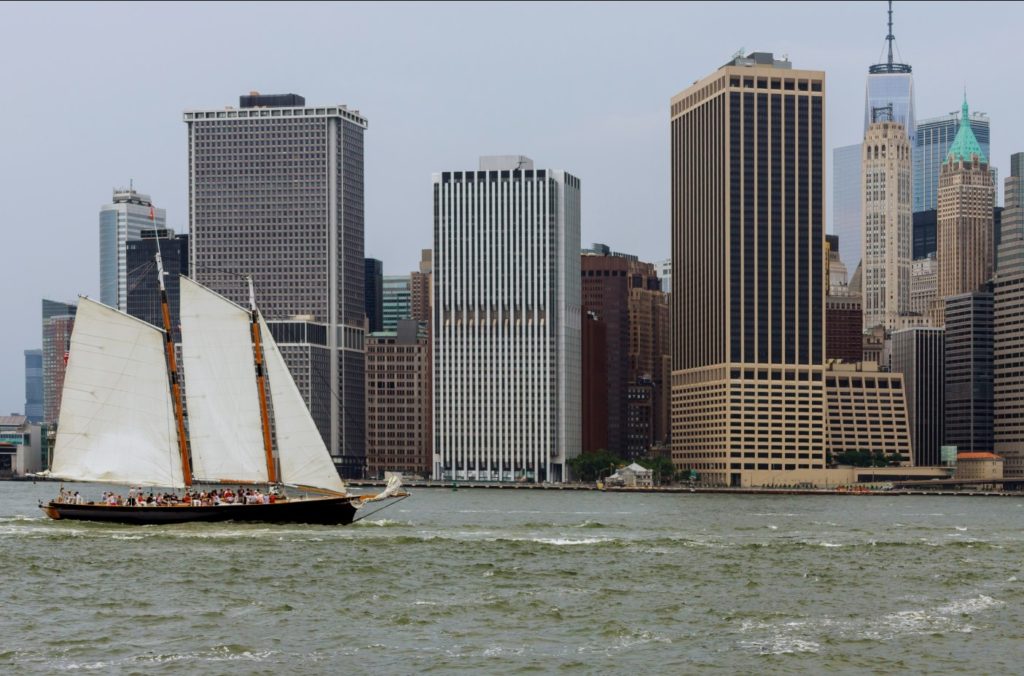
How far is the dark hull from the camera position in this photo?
4860 inches

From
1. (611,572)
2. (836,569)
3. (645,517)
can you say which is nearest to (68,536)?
(611,572)

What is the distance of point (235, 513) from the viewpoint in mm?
123750

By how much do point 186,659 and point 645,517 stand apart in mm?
116411

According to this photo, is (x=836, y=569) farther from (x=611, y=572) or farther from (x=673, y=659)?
(x=673, y=659)

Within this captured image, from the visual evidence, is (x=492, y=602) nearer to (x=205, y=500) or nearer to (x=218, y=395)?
(x=205, y=500)

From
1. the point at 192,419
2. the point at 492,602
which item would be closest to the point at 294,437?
the point at 192,419

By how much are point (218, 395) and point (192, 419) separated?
2.48 m

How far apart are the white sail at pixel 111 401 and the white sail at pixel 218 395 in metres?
2.62

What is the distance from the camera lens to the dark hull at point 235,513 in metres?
123

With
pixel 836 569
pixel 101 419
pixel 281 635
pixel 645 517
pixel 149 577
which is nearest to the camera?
pixel 281 635

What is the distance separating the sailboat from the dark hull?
0.23 feet

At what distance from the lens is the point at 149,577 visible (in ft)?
282

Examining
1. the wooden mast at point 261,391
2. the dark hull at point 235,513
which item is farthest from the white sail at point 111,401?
the wooden mast at point 261,391

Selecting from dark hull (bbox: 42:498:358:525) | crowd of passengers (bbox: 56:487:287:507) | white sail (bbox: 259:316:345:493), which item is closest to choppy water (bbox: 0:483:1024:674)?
dark hull (bbox: 42:498:358:525)
